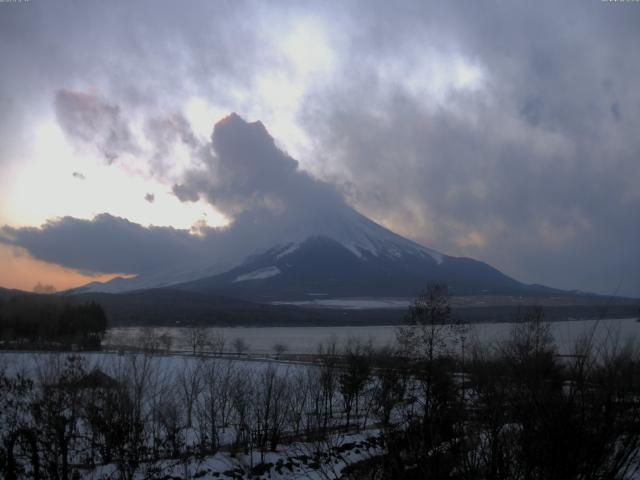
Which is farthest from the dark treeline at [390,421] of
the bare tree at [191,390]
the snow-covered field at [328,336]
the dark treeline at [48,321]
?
the dark treeline at [48,321]

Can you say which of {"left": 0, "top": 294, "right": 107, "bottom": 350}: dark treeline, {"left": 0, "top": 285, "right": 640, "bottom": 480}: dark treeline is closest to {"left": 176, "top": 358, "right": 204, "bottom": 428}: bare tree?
{"left": 0, "top": 285, "right": 640, "bottom": 480}: dark treeline

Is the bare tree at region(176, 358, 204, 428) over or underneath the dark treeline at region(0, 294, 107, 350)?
underneath

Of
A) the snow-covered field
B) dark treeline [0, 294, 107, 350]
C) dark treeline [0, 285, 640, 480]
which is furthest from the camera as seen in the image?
dark treeline [0, 294, 107, 350]

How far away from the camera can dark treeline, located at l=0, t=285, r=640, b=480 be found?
3867 millimetres

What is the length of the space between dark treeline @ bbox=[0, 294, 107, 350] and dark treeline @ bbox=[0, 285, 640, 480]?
15.1 m

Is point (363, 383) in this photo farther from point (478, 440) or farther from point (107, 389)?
point (478, 440)

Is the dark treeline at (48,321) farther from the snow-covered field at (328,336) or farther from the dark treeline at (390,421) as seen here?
the dark treeline at (390,421)

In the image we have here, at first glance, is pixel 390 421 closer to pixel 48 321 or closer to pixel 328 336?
pixel 48 321

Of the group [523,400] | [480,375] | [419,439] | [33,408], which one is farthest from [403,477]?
[33,408]

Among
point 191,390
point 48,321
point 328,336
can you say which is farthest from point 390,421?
point 328,336

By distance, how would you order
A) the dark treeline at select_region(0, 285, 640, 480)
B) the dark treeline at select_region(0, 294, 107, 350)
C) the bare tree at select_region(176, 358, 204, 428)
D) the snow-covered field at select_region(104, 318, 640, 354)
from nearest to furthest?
the dark treeline at select_region(0, 285, 640, 480)
the bare tree at select_region(176, 358, 204, 428)
the snow-covered field at select_region(104, 318, 640, 354)
the dark treeline at select_region(0, 294, 107, 350)

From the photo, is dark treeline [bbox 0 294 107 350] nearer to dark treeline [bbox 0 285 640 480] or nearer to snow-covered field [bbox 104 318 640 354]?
snow-covered field [bbox 104 318 640 354]

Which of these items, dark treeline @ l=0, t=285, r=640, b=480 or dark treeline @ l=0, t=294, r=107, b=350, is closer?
dark treeline @ l=0, t=285, r=640, b=480

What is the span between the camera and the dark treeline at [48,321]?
38625 millimetres
